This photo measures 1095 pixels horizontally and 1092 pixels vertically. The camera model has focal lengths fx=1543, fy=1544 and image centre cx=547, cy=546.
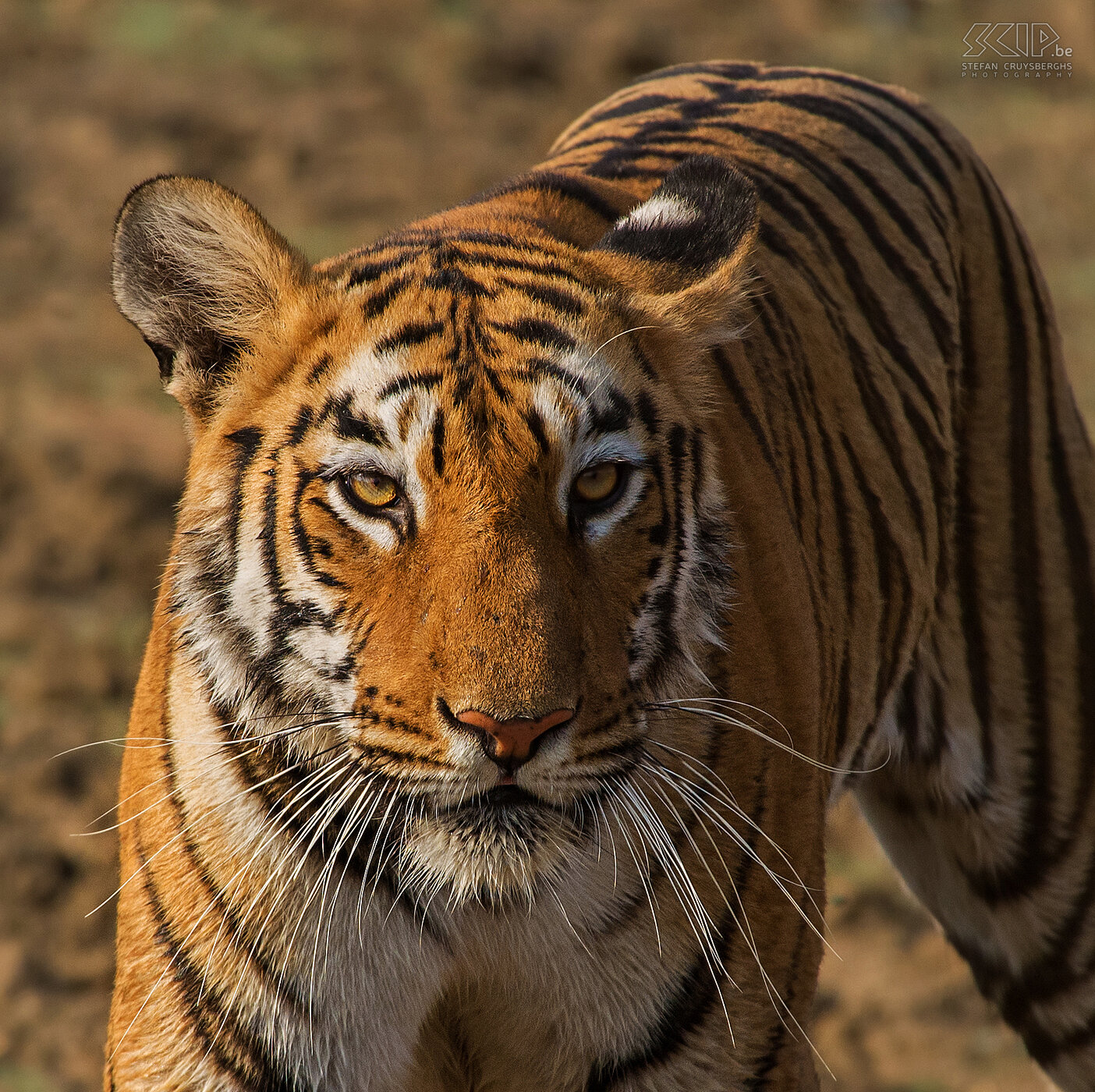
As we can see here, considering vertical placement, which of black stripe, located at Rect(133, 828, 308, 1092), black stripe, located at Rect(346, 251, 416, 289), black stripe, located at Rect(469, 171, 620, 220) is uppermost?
black stripe, located at Rect(469, 171, 620, 220)

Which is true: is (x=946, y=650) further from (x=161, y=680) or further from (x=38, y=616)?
(x=38, y=616)

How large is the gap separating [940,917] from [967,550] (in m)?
0.69

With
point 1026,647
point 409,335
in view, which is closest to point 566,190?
point 409,335

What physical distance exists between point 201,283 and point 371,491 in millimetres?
369

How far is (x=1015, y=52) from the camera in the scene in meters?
8.30

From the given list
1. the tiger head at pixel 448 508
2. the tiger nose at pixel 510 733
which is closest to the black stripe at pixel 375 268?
the tiger head at pixel 448 508

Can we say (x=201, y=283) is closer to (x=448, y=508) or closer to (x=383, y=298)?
(x=383, y=298)

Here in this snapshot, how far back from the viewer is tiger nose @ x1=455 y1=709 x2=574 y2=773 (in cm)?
153

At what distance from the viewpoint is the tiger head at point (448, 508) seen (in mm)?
1604

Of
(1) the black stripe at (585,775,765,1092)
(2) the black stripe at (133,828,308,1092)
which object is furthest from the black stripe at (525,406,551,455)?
(2) the black stripe at (133,828,308,1092)

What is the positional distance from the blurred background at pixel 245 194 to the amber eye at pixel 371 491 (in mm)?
1815

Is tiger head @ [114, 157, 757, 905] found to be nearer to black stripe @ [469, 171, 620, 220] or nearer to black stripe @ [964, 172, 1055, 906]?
black stripe @ [469, 171, 620, 220]

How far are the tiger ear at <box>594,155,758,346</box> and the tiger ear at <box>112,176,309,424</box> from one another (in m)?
0.43

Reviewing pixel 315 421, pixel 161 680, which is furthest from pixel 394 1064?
pixel 315 421
